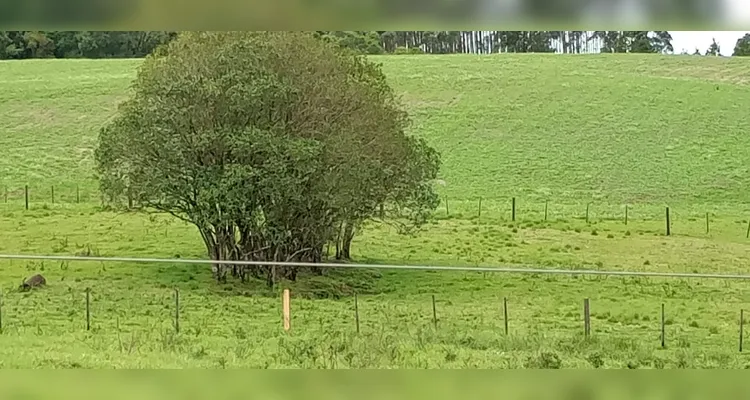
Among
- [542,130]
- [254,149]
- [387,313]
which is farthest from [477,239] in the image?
[542,130]

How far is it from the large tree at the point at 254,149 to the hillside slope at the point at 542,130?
5810 mm

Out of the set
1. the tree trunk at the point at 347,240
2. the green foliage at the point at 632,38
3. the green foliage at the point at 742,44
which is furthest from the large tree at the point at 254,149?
the green foliage at the point at 632,38

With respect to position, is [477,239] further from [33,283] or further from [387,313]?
[33,283]

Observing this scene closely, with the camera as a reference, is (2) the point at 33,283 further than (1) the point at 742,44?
Yes

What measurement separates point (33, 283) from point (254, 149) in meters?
2.90

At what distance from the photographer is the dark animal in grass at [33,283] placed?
9.43 meters

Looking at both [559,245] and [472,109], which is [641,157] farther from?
[559,245]

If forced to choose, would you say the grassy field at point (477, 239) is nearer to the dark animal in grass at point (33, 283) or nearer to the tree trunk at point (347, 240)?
the dark animal in grass at point (33, 283)

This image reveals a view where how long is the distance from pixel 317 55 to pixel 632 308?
15.6 ft

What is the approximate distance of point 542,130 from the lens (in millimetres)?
19047

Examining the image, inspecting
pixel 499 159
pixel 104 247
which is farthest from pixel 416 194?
pixel 499 159

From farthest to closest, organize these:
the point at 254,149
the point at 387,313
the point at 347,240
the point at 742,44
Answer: the point at 347,240 → the point at 254,149 → the point at 387,313 → the point at 742,44
